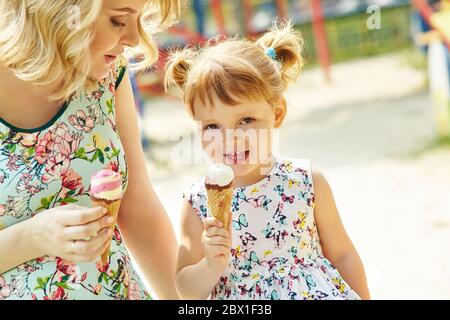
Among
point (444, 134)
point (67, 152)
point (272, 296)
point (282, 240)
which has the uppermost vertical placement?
point (444, 134)

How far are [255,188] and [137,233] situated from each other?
41 cm

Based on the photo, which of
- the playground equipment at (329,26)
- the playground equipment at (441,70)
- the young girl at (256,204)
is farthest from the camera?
the playground equipment at (329,26)

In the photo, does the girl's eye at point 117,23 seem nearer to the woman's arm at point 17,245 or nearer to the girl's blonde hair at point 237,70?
the girl's blonde hair at point 237,70

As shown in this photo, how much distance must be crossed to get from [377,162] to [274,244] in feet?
14.0

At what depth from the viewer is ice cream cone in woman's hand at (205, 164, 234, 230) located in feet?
5.24

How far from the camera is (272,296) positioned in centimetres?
174

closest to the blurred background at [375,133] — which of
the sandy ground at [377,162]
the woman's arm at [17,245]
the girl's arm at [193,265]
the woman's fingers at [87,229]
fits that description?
the sandy ground at [377,162]

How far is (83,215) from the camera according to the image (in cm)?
151

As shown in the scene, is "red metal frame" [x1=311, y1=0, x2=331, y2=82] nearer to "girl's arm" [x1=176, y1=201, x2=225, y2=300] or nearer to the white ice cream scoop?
"girl's arm" [x1=176, y1=201, x2=225, y2=300]

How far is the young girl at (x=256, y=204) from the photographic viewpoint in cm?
173

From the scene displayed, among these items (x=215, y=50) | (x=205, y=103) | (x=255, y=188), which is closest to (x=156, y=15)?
(x=215, y=50)

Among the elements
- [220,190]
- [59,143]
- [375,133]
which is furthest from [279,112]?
[375,133]

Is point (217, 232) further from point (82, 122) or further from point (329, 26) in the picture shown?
point (329, 26)

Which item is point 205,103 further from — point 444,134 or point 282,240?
point 444,134
